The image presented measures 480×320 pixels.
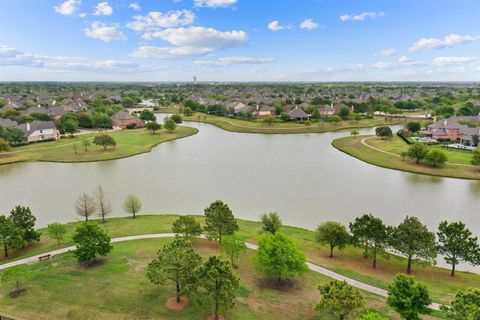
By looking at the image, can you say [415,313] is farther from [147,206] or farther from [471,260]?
[147,206]

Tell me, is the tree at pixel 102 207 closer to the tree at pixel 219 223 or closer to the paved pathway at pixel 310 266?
the paved pathway at pixel 310 266

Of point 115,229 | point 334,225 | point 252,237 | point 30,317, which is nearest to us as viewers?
point 30,317

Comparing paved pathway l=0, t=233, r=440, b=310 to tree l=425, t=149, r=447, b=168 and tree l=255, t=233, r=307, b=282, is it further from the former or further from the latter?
tree l=425, t=149, r=447, b=168

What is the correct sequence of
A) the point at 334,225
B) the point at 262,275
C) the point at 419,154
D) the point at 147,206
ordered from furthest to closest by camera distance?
1. the point at 419,154
2. the point at 147,206
3. the point at 334,225
4. the point at 262,275

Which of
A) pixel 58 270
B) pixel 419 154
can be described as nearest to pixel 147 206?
pixel 58 270

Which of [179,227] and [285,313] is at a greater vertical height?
[179,227]

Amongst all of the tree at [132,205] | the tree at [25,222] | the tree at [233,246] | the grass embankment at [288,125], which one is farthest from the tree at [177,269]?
the grass embankment at [288,125]
